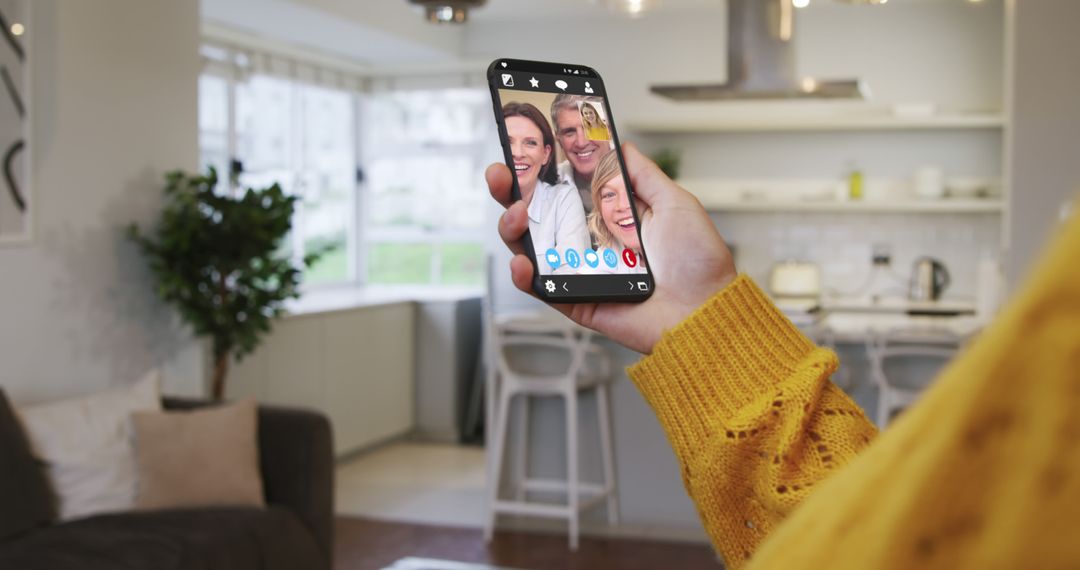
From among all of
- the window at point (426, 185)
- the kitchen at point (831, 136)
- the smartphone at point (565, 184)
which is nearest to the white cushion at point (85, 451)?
the kitchen at point (831, 136)

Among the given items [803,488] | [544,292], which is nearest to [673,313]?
[544,292]

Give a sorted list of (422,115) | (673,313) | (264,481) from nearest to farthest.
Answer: (673,313)
(264,481)
(422,115)

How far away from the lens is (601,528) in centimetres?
479

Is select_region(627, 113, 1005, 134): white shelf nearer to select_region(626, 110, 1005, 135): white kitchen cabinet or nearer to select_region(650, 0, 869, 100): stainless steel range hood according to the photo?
select_region(626, 110, 1005, 135): white kitchen cabinet

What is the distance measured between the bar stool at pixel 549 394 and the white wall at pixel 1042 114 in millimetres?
1723

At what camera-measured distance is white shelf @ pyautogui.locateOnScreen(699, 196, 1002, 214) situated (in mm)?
6312

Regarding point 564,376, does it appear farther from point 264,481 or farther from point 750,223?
point 750,223

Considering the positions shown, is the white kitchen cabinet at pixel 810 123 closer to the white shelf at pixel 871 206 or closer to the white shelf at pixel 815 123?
the white shelf at pixel 815 123

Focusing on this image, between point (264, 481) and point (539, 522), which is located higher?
point (264, 481)

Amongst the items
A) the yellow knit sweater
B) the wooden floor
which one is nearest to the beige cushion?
the wooden floor

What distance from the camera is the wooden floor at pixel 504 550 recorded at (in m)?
4.33

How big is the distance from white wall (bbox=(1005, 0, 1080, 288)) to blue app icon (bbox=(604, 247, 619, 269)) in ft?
11.8

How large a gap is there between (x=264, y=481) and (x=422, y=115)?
422cm

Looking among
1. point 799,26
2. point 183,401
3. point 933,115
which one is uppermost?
point 799,26
